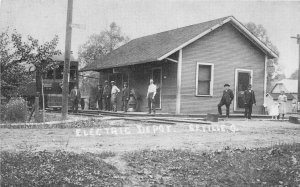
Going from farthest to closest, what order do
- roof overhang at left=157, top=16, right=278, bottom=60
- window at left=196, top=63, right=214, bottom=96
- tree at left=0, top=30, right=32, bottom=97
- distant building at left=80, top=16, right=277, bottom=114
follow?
window at left=196, top=63, right=214, bottom=96 < distant building at left=80, top=16, right=277, bottom=114 < roof overhang at left=157, top=16, right=278, bottom=60 < tree at left=0, top=30, right=32, bottom=97

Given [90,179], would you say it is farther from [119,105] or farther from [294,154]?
[119,105]

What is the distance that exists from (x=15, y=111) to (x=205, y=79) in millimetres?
9598

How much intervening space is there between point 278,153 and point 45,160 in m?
4.20

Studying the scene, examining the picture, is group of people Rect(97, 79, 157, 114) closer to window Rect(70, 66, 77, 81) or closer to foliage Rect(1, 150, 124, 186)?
window Rect(70, 66, 77, 81)

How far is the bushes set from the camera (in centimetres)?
1170

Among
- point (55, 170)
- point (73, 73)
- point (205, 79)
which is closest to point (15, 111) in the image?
point (55, 170)

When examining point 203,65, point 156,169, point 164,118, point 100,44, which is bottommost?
point 156,169

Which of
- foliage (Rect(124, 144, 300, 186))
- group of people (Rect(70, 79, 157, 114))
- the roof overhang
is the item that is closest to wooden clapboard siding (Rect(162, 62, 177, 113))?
group of people (Rect(70, 79, 157, 114))

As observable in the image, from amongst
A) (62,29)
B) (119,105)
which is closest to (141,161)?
(62,29)

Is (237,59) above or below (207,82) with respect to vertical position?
above

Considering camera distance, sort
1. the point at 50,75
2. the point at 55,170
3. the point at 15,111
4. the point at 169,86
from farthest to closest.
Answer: the point at 50,75 → the point at 169,86 → the point at 15,111 → the point at 55,170

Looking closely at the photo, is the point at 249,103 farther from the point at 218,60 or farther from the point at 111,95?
the point at 111,95

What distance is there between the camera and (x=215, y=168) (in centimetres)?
592

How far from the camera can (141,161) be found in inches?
237
